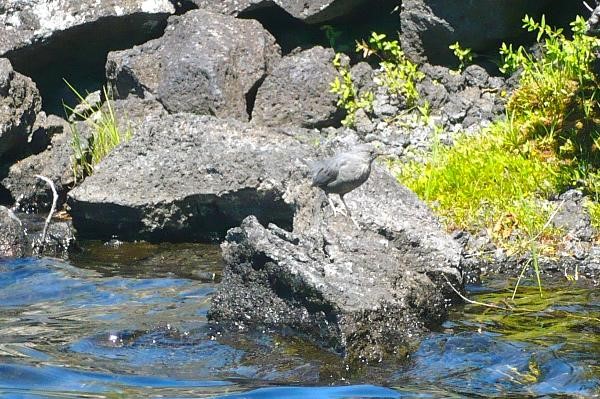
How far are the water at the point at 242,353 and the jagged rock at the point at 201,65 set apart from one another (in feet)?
9.34

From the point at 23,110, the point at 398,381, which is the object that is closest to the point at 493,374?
the point at 398,381

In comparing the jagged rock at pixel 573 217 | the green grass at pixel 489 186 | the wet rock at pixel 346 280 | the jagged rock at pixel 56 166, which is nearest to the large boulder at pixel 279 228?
the wet rock at pixel 346 280

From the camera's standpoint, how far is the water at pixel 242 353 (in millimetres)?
5434

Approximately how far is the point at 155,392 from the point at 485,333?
6.55ft

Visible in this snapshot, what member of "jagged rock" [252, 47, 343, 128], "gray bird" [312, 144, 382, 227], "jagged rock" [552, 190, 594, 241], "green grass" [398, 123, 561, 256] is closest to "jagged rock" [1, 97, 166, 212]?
"jagged rock" [252, 47, 343, 128]

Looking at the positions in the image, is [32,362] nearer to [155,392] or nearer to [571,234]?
[155,392]

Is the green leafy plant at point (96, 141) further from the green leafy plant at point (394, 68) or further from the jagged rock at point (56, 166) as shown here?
the green leafy plant at point (394, 68)

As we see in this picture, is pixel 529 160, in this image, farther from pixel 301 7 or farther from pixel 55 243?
pixel 55 243

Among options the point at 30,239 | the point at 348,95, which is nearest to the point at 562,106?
the point at 348,95

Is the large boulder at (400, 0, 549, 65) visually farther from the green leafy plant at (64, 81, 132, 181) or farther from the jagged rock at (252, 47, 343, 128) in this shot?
the green leafy plant at (64, 81, 132, 181)

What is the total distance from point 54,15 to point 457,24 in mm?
4040

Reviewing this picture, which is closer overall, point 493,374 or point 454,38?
point 493,374

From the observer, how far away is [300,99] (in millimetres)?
10281

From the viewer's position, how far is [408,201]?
7.25 meters
